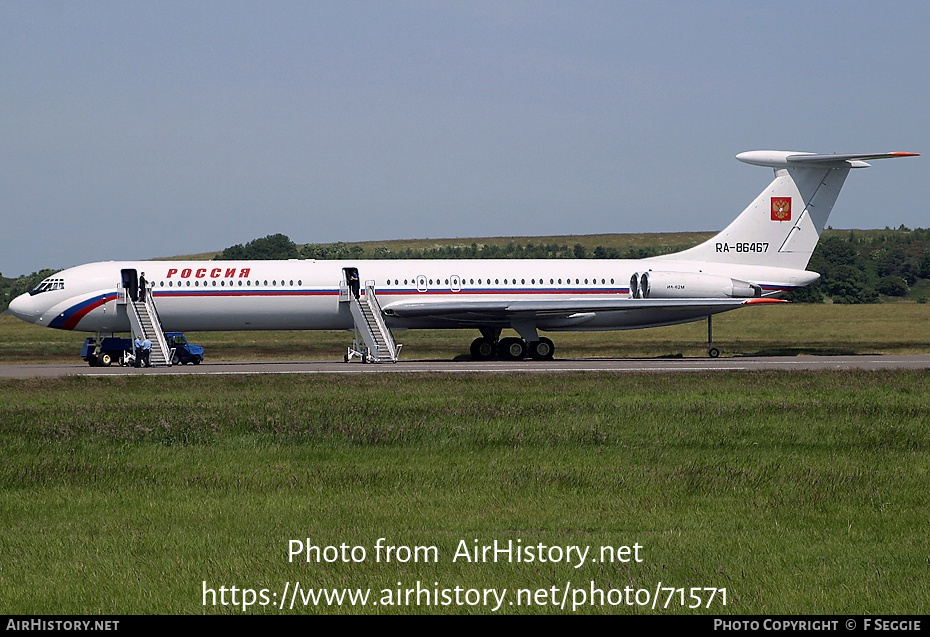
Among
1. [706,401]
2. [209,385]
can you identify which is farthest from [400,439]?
[209,385]

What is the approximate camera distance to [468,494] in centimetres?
1261

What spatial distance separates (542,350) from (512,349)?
112 cm

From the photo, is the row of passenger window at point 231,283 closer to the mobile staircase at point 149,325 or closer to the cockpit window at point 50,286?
the mobile staircase at point 149,325

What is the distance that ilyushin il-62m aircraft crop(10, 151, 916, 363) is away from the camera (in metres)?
39.6

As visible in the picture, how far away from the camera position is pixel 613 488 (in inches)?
511

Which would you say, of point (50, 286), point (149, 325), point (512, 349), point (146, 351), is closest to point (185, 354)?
point (149, 325)

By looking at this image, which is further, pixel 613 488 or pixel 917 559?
pixel 613 488

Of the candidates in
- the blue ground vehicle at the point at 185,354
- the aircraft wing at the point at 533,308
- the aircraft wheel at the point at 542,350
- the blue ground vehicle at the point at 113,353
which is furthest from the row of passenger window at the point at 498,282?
the blue ground vehicle at the point at 113,353

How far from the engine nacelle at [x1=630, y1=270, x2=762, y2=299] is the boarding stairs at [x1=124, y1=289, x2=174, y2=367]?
16960mm

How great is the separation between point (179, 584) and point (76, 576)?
0.95 metres

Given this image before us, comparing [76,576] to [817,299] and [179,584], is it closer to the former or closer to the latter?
[179,584]

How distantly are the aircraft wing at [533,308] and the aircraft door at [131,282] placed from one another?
8632 mm

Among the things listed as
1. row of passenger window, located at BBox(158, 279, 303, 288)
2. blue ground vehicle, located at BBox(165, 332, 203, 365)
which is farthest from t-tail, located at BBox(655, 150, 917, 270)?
blue ground vehicle, located at BBox(165, 332, 203, 365)

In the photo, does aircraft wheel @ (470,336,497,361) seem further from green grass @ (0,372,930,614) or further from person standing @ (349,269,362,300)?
green grass @ (0,372,930,614)
